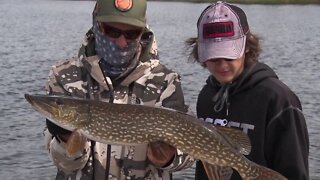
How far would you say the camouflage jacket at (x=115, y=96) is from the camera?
341cm

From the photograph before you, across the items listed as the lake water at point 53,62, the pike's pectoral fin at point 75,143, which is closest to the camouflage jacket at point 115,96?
the pike's pectoral fin at point 75,143

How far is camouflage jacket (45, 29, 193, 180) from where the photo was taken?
134 inches

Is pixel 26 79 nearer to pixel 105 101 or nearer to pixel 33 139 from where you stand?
pixel 33 139

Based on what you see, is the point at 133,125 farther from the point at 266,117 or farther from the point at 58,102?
the point at 266,117

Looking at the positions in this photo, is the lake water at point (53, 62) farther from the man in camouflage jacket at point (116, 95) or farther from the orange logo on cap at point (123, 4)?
the orange logo on cap at point (123, 4)

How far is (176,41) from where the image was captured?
24.5 meters

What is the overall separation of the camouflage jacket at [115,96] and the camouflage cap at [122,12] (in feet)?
0.91

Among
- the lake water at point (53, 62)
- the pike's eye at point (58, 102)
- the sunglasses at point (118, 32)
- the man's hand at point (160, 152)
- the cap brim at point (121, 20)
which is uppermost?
the cap brim at point (121, 20)

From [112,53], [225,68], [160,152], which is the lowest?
[160,152]

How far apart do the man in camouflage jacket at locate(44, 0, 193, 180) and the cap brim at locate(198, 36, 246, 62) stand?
1.15 feet

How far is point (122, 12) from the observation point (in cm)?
332

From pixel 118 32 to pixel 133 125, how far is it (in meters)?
0.60

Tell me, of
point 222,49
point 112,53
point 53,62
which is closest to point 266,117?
point 222,49

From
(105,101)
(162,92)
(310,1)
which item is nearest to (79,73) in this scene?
(105,101)
